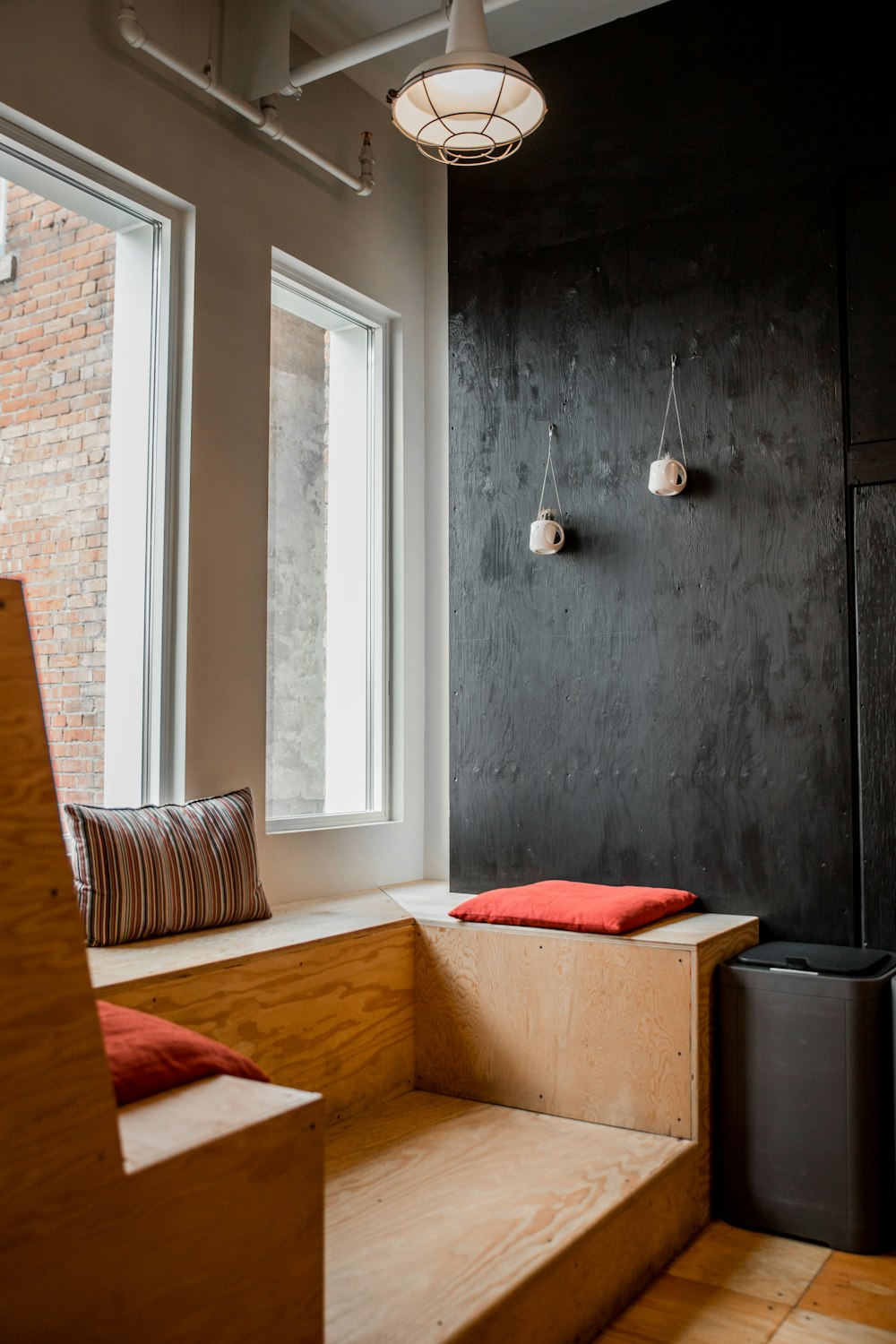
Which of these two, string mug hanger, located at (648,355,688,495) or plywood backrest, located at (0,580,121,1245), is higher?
string mug hanger, located at (648,355,688,495)

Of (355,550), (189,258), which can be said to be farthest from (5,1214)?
(355,550)

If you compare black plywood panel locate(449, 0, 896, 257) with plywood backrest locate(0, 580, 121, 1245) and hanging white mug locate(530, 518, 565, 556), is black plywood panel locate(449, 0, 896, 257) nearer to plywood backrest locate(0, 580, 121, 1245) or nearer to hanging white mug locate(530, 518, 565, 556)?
hanging white mug locate(530, 518, 565, 556)

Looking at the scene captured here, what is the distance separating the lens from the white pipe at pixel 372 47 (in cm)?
318

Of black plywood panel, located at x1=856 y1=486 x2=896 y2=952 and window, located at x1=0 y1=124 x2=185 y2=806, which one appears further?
black plywood panel, located at x1=856 y1=486 x2=896 y2=952

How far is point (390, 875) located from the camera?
12.8 ft

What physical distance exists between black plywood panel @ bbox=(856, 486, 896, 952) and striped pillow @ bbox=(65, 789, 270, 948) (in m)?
1.64

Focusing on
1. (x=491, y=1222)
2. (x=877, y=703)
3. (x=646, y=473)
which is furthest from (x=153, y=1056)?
(x=646, y=473)

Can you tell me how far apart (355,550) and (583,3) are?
192 cm

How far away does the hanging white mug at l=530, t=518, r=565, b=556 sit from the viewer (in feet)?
11.4

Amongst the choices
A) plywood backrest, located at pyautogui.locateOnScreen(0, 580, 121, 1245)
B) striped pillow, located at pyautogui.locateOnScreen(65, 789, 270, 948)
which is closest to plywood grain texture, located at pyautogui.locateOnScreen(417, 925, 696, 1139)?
striped pillow, located at pyautogui.locateOnScreen(65, 789, 270, 948)

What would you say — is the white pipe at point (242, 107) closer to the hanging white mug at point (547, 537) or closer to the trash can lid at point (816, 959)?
the hanging white mug at point (547, 537)

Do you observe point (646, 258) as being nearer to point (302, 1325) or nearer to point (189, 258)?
point (189, 258)

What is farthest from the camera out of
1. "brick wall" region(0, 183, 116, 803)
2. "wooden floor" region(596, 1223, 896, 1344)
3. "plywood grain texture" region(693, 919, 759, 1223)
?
"brick wall" region(0, 183, 116, 803)

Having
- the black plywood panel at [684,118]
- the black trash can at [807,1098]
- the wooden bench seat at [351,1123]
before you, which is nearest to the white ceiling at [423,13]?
the black plywood panel at [684,118]
